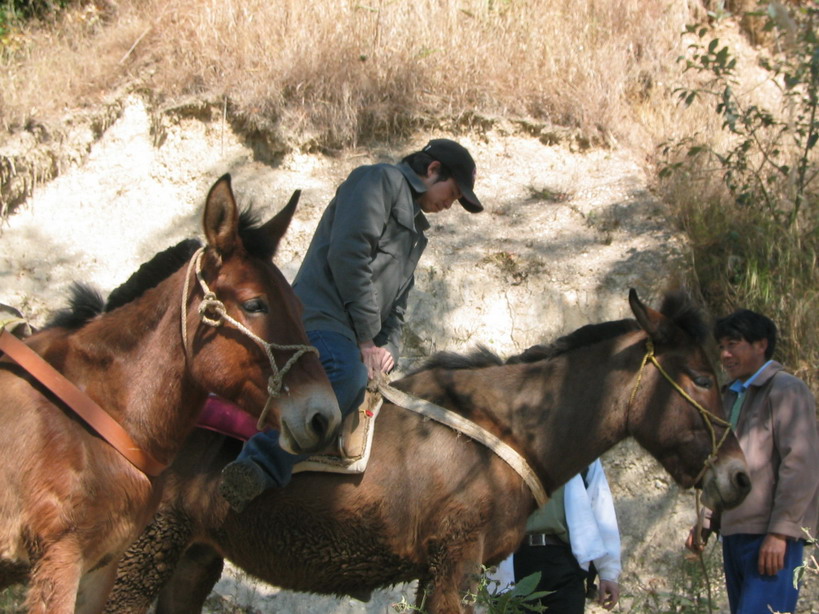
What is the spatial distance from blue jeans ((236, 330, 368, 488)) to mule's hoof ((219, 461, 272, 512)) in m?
0.05

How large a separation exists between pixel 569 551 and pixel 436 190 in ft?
7.52

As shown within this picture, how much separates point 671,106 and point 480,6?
2657mm

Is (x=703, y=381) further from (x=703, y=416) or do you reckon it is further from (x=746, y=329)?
(x=746, y=329)

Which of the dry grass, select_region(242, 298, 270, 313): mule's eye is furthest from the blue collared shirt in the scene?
the dry grass

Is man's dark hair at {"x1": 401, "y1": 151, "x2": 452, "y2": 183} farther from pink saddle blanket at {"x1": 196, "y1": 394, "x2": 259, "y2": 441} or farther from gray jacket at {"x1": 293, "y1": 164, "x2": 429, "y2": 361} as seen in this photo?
pink saddle blanket at {"x1": 196, "y1": 394, "x2": 259, "y2": 441}

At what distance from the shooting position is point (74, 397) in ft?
12.6

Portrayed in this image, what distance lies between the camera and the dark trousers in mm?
5379

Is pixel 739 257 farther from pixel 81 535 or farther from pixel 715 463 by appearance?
pixel 81 535

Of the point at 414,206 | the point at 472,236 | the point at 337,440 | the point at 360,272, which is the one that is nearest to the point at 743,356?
the point at 414,206

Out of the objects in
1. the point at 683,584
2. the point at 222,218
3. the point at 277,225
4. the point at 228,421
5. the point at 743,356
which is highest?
the point at 222,218

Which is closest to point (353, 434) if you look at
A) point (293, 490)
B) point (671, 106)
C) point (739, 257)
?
point (293, 490)

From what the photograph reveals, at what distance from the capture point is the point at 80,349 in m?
4.09

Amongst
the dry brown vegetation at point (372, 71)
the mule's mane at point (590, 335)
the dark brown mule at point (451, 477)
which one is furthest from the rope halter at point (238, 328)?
the dry brown vegetation at point (372, 71)

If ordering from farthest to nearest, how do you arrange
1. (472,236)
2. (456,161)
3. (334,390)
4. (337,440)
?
(472,236), (456,161), (337,440), (334,390)
